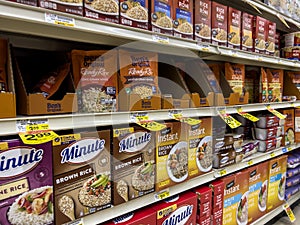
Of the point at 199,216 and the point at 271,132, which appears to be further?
the point at 271,132

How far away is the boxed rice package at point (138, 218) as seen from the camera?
3.62 ft

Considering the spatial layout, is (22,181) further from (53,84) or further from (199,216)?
(199,216)

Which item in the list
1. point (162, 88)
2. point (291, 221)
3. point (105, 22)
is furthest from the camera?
point (291, 221)

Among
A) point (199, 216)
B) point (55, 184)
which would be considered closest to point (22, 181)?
point (55, 184)

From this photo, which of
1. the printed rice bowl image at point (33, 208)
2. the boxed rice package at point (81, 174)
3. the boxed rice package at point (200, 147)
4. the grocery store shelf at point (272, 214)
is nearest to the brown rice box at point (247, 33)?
the boxed rice package at point (200, 147)

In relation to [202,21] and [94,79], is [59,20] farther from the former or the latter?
[202,21]

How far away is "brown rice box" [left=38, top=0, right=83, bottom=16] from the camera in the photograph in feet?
2.69

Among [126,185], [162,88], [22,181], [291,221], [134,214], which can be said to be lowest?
[291,221]

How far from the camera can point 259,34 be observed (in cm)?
180

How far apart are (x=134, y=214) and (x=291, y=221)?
1.85 meters

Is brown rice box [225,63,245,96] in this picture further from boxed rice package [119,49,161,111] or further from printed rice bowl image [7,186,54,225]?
printed rice bowl image [7,186,54,225]

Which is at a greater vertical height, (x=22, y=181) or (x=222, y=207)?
(x=22, y=181)

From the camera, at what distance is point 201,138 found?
4.75 feet

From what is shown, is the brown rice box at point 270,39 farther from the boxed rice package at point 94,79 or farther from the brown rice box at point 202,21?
the boxed rice package at point 94,79
